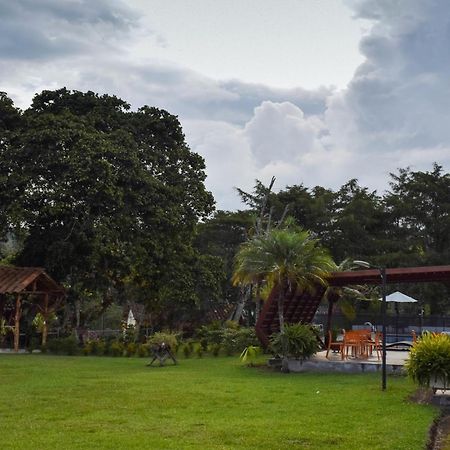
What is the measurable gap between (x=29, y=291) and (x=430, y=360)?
673 inches

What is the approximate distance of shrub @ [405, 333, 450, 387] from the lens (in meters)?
11.0

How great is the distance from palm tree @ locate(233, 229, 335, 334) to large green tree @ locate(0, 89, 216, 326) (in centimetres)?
786

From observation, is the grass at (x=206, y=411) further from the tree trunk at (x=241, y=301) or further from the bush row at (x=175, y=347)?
the tree trunk at (x=241, y=301)

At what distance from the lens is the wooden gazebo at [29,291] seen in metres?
23.2

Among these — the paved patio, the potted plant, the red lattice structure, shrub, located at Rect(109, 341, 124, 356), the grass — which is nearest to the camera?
the grass

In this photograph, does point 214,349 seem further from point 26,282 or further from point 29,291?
point 29,291

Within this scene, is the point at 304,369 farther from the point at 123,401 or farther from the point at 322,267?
the point at 123,401

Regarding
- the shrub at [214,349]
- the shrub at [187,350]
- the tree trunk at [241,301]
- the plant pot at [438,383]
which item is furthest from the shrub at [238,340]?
the tree trunk at [241,301]

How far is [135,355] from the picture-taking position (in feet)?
74.1

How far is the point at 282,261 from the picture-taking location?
16516 mm

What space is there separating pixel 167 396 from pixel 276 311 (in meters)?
7.62

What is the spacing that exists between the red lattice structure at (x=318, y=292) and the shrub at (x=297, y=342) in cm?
108

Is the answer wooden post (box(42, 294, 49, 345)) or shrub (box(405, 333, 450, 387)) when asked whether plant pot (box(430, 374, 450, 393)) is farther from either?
wooden post (box(42, 294, 49, 345))

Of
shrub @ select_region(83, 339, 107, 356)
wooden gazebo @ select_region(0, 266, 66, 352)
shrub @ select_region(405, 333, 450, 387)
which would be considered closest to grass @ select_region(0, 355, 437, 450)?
shrub @ select_region(405, 333, 450, 387)
